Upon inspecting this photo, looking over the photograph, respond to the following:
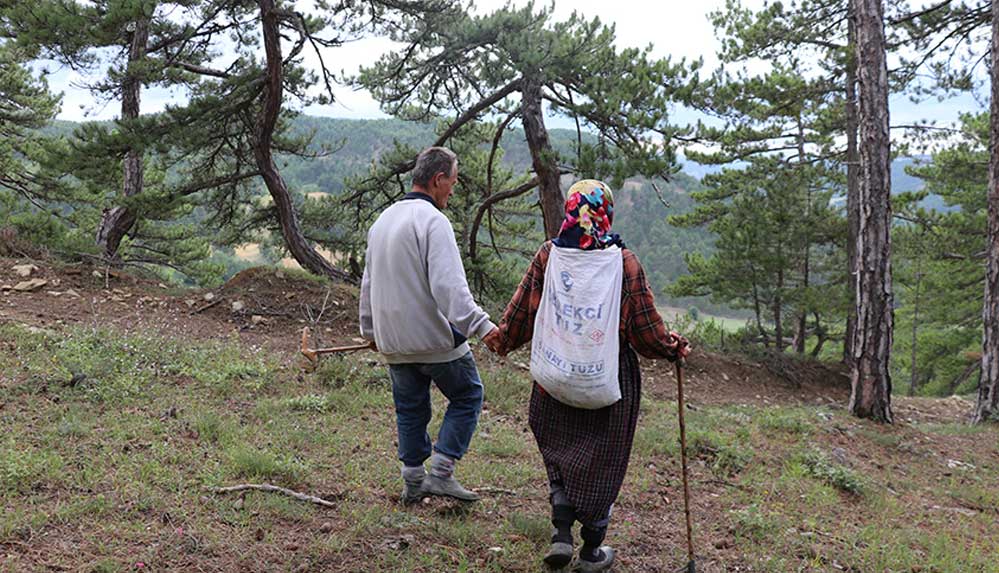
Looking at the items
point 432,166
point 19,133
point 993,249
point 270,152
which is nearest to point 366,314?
point 432,166

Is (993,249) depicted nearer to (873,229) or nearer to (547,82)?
(873,229)

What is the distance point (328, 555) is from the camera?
3.22m

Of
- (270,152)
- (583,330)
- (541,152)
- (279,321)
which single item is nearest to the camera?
(583,330)

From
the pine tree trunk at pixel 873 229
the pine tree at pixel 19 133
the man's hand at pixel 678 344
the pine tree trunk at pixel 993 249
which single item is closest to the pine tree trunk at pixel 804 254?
the pine tree trunk at pixel 993 249

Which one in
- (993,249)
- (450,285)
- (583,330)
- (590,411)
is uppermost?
(993,249)

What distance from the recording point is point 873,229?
26.4ft

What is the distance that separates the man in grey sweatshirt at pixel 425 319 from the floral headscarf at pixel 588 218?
1.94 feet

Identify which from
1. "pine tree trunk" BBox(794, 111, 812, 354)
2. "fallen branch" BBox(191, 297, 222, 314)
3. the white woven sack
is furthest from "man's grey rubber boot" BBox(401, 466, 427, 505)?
"pine tree trunk" BBox(794, 111, 812, 354)

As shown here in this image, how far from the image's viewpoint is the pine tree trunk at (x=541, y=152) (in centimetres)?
979

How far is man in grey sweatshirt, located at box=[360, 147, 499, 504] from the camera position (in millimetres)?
3367

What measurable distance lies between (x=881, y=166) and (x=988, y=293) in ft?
8.48

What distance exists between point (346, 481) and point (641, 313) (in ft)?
7.22

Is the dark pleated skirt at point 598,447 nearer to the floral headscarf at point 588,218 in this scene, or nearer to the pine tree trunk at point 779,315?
the floral headscarf at point 588,218

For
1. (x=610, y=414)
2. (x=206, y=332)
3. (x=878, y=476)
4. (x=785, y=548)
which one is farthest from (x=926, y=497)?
(x=206, y=332)
